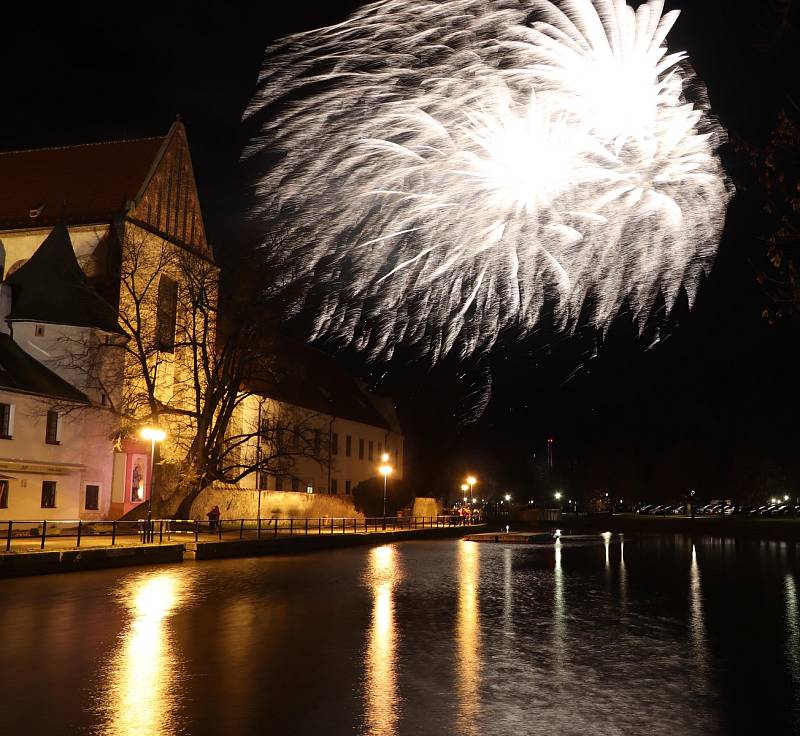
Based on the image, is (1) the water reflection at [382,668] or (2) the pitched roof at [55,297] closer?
(1) the water reflection at [382,668]

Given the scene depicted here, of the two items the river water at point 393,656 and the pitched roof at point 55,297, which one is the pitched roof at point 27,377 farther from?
the river water at point 393,656

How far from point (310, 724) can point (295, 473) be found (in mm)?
53564

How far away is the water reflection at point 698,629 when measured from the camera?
32.7ft

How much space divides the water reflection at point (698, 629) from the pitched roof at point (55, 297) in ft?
97.8

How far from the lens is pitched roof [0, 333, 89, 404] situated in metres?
35.5

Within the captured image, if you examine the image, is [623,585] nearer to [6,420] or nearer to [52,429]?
[6,420]

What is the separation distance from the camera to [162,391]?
48438mm

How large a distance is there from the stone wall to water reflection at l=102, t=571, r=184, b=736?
93.2 ft

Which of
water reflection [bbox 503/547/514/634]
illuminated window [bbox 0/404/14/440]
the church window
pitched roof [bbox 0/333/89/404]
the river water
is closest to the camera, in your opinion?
the river water

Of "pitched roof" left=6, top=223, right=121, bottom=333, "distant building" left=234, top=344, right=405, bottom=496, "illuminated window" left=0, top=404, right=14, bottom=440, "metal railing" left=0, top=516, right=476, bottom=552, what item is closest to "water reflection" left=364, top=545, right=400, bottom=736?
"metal railing" left=0, top=516, right=476, bottom=552

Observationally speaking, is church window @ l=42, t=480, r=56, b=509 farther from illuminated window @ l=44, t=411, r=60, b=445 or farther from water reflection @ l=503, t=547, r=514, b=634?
water reflection @ l=503, t=547, r=514, b=634

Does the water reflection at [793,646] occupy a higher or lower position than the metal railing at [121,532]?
lower

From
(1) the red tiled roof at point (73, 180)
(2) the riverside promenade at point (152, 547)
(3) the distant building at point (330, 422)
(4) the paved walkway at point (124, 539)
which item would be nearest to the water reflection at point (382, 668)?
Result: (2) the riverside promenade at point (152, 547)

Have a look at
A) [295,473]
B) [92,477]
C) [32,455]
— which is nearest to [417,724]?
[32,455]
